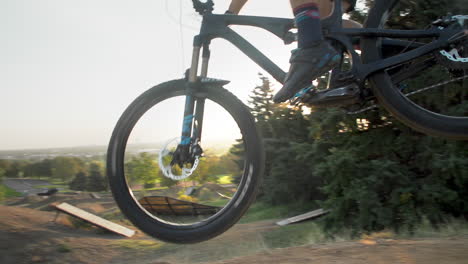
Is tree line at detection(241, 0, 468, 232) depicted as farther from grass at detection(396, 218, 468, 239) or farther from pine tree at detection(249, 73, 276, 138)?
pine tree at detection(249, 73, 276, 138)

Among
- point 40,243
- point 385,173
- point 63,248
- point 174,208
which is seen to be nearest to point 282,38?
point 174,208

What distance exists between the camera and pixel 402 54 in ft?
7.14

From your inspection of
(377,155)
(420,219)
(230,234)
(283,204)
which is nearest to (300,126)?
(283,204)

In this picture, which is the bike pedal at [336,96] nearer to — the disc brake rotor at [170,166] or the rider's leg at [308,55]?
the rider's leg at [308,55]

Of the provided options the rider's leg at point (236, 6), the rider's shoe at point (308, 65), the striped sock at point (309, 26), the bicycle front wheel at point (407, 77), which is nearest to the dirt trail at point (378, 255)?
the bicycle front wheel at point (407, 77)

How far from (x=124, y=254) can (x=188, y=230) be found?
1491cm

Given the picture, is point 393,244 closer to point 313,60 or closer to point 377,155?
point 313,60

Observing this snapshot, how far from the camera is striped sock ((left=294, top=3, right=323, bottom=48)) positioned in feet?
7.09

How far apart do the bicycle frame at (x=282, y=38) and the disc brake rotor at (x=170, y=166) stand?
0.16 m

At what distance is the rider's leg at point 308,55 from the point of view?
7.07ft

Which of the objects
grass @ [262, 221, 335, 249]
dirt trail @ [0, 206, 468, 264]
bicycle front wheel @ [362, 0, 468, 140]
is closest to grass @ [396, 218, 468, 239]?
dirt trail @ [0, 206, 468, 264]

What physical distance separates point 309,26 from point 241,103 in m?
0.69

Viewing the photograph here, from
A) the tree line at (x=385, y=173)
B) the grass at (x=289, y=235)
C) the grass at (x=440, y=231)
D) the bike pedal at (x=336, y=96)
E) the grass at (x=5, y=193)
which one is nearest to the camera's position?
the bike pedal at (x=336, y=96)

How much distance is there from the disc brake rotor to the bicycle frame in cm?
16
